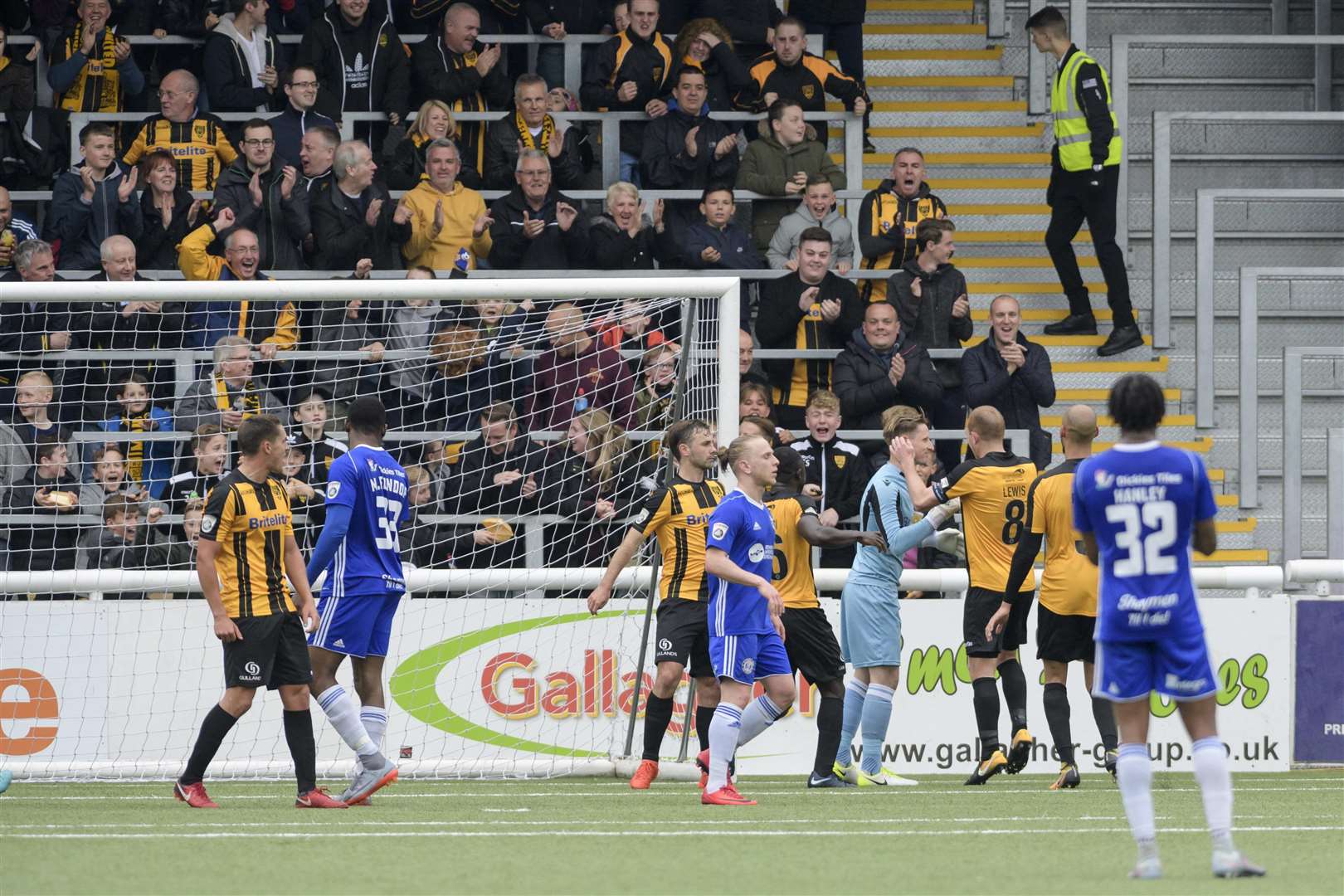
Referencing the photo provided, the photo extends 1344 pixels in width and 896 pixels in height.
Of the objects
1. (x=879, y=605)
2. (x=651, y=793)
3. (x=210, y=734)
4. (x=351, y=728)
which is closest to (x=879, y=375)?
(x=879, y=605)

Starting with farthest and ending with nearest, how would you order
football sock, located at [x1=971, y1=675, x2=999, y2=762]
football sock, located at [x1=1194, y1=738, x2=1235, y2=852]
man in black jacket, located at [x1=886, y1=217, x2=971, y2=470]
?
man in black jacket, located at [x1=886, y1=217, x2=971, y2=470] → football sock, located at [x1=971, y1=675, x2=999, y2=762] → football sock, located at [x1=1194, y1=738, x2=1235, y2=852]

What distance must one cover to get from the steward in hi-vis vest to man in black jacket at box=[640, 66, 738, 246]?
2.51 metres

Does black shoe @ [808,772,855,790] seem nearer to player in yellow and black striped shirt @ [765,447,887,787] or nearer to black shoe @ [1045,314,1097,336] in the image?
player in yellow and black striped shirt @ [765,447,887,787]

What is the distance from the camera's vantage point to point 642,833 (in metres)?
7.36

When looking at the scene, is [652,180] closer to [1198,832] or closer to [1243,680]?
[1243,680]

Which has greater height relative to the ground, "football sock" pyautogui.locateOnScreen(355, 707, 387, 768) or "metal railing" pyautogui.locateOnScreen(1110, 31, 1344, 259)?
"metal railing" pyautogui.locateOnScreen(1110, 31, 1344, 259)

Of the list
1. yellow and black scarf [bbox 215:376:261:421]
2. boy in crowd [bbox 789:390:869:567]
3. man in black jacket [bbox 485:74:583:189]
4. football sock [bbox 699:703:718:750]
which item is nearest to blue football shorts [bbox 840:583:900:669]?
football sock [bbox 699:703:718:750]

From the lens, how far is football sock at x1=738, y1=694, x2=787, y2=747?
9594 millimetres

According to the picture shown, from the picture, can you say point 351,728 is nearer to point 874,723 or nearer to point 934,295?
point 874,723

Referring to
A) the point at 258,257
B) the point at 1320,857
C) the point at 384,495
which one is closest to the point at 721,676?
the point at 384,495

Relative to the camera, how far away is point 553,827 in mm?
7664

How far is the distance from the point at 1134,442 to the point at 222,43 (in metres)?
10.6

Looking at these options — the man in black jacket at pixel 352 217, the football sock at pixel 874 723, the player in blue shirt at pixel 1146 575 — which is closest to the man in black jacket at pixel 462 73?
the man in black jacket at pixel 352 217

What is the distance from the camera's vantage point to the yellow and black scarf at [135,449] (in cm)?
1170
